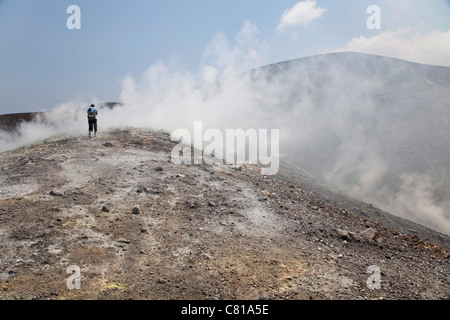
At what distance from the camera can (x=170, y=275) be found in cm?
375

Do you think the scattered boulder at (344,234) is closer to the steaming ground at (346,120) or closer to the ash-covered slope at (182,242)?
the ash-covered slope at (182,242)

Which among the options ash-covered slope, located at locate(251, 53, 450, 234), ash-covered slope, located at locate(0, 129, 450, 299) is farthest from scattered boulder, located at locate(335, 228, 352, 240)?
ash-covered slope, located at locate(251, 53, 450, 234)

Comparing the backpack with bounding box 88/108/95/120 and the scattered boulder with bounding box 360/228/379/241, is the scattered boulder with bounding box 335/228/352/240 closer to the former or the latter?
the scattered boulder with bounding box 360/228/379/241

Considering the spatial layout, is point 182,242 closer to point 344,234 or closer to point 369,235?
point 344,234

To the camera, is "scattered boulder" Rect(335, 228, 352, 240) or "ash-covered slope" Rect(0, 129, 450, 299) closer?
"ash-covered slope" Rect(0, 129, 450, 299)

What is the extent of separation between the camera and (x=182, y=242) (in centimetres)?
456

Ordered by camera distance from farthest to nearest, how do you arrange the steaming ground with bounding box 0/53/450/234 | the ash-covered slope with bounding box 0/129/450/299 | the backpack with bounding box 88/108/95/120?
the steaming ground with bounding box 0/53/450/234 → the backpack with bounding box 88/108/95/120 → the ash-covered slope with bounding box 0/129/450/299

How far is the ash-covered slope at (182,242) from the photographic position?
3.60m

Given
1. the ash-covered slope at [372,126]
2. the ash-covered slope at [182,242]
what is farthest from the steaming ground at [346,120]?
the ash-covered slope at [182,242]

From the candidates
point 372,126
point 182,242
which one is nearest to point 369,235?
point 182,242

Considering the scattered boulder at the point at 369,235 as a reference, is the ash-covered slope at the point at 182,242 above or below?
above

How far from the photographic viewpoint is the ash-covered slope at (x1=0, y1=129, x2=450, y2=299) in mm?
3600
